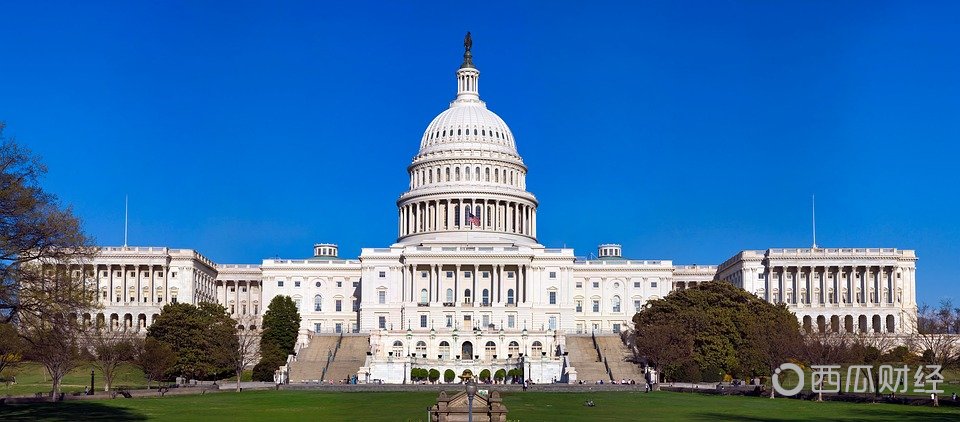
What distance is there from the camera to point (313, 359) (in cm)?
11819

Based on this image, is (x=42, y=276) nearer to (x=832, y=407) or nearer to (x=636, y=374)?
(x=832, y=407)

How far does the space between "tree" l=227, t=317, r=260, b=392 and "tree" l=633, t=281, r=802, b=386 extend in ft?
108

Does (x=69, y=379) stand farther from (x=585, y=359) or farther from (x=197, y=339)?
(x=585, y=359)

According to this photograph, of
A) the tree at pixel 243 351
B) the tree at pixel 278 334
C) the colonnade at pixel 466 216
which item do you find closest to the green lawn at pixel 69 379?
the tree at pixel 243 351

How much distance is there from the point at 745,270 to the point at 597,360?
41019 millimetres

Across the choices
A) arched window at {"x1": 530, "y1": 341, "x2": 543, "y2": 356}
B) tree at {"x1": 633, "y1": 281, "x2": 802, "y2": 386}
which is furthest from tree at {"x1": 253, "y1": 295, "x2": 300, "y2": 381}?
tree at {"x1": 633, "y1": 281, "x2": 802, "y2": 386}

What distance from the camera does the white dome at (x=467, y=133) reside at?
167875 millimetres

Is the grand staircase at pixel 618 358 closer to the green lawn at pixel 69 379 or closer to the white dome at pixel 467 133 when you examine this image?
the green lawn at pixel 69 379

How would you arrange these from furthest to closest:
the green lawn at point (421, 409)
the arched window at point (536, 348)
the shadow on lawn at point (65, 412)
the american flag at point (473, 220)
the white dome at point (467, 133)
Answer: the white dome at point (467, 133), the american flag at point (473, 220), the arched window at point (536, 348), the green lawn at point (421, 409), the shadow on lawn at point (65, 412)

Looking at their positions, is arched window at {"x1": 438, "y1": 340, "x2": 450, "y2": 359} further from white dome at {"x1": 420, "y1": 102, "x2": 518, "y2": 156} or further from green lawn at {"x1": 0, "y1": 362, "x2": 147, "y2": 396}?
white dome at {"x1": 420, "y1": 102, "x2": 518, "y2": 156}

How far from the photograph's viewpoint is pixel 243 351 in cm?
10138

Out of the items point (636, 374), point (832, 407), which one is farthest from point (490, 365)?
point (832, 407)

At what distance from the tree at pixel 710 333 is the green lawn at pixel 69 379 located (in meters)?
41.8

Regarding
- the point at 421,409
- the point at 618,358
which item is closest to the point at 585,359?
the point at 618,358
